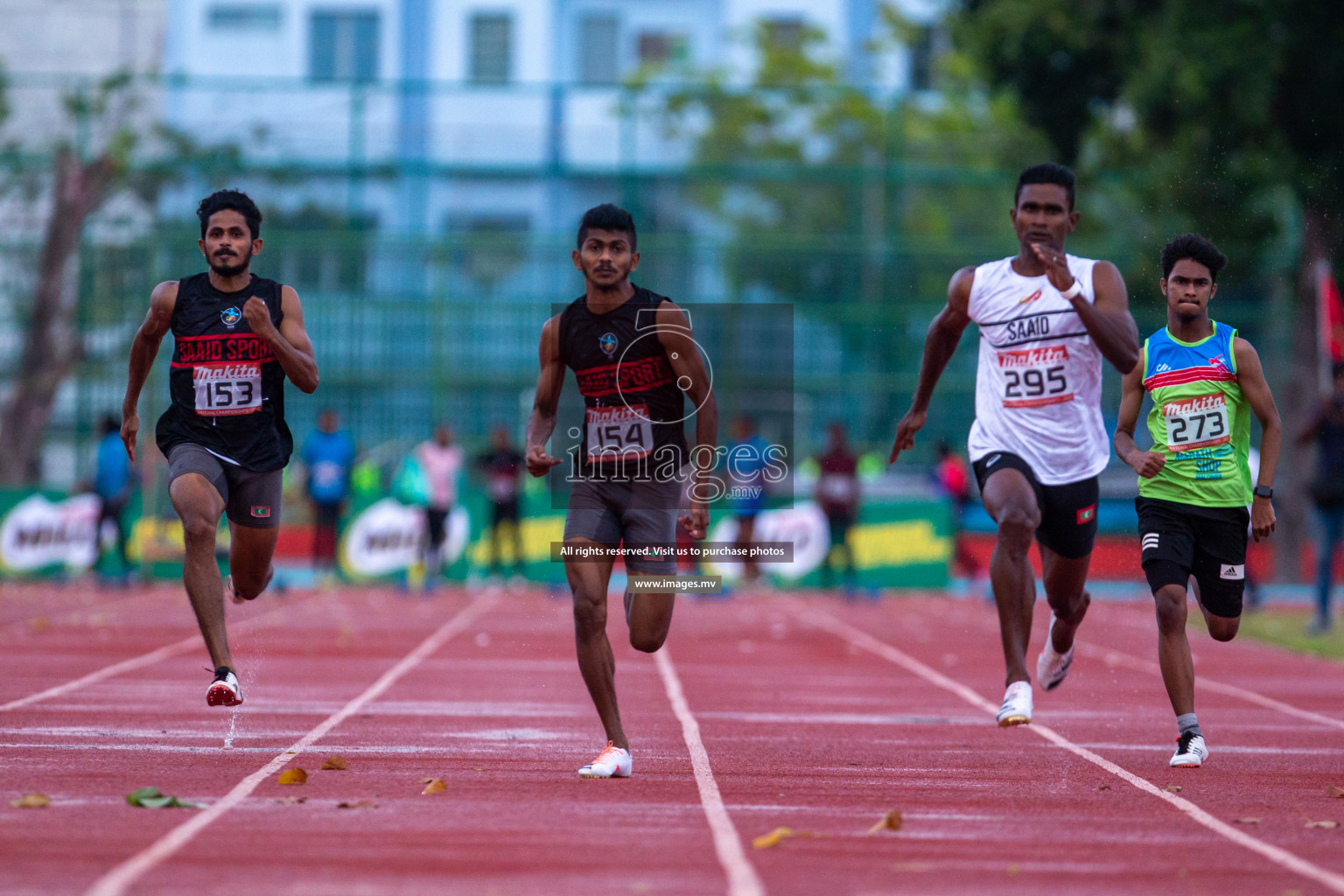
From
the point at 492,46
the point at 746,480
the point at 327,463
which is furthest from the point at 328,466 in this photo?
the point at 492,46

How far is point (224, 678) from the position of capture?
8.03 metres

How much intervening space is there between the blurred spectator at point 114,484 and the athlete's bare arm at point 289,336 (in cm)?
1444

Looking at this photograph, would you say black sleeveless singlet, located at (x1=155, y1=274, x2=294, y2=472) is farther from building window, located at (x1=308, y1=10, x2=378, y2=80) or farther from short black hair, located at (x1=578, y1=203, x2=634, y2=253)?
building window, located at (x1=308, y1=10, x2=378, y2=80)

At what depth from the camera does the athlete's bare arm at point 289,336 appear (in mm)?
8320

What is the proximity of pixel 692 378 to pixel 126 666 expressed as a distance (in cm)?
655

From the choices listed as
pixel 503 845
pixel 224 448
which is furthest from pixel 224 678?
pixel 503 845

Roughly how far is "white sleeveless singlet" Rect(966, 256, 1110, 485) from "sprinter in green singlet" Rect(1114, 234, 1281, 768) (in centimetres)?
30

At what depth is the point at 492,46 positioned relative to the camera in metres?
48.1

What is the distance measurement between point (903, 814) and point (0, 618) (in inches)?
518

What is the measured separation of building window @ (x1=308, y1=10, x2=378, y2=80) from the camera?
156 feet

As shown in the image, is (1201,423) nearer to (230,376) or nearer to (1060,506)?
(1060,506)

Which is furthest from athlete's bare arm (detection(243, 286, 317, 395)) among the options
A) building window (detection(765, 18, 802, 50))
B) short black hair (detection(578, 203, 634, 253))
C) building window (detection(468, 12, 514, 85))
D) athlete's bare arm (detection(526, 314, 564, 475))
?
building window (detection(765, 18, 802, 50))

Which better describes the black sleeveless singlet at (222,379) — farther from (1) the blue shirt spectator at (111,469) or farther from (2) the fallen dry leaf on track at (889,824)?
(1) the blue shirt spectator at (111,469)

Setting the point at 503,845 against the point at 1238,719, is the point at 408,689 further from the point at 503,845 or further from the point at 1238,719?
the point at 503,845
